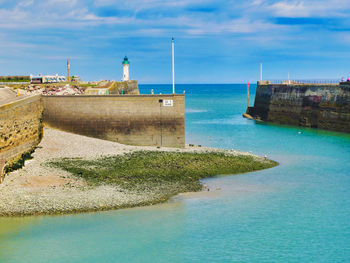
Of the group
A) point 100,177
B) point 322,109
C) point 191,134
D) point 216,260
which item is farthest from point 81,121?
point 322,109

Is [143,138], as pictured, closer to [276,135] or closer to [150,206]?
[150,206]

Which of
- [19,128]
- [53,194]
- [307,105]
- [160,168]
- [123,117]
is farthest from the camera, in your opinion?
[307,105]

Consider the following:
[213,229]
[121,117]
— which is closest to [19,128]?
[121,117]

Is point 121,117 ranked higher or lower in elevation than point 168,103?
lower

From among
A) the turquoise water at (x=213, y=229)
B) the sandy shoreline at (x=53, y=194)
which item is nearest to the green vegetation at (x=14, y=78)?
the sandy shoreline at (x=53, y=194)

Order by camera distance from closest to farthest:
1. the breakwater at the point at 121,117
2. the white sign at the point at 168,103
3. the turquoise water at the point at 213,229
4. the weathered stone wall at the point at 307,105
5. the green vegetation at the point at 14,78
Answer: the turquoise water at the point at 213,229, the white sign at the point at 168,103, the breakwater at the point at 121,117, the weathered stone wall at the point at 307,105, the green vegetation at the point at 14,78

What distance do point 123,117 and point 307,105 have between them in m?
34.1

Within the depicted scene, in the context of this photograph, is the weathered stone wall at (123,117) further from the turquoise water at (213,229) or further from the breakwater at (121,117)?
the turquoise water at (213,229)

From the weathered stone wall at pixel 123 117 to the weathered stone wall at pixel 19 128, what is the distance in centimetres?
226

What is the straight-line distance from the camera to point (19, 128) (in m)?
29.3

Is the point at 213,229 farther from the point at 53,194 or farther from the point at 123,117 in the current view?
the point at 123,117

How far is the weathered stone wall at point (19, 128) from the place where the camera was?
1041 inches

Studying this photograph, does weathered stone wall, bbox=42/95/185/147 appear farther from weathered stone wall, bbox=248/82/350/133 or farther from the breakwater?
weathered stone wall, bbox=248/82/350/133

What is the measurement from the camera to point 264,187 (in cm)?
2614
